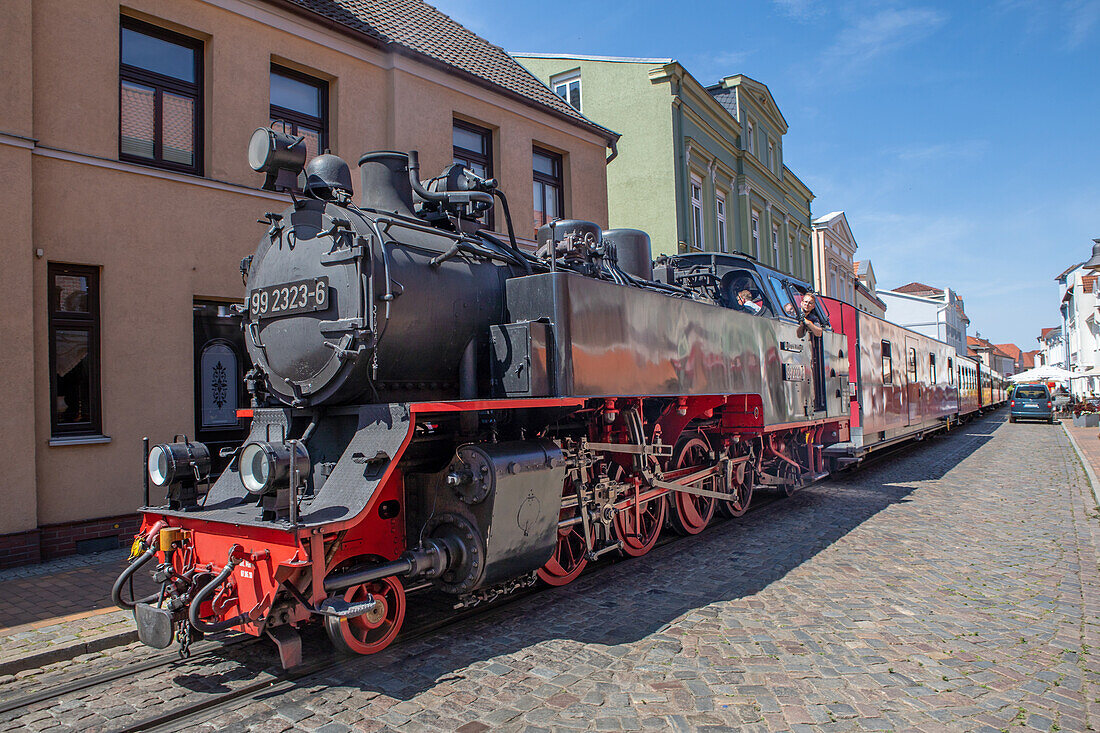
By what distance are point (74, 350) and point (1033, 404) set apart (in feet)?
103

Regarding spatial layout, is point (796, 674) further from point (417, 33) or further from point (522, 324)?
point (417, 33)

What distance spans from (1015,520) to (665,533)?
402 cm

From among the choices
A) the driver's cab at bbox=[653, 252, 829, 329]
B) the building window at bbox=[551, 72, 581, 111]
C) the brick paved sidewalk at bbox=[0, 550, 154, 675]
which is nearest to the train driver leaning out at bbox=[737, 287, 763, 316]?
the driver's cab at bbox=[653, 252, 829, 329]

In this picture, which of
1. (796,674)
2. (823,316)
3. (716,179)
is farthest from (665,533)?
(716,179)

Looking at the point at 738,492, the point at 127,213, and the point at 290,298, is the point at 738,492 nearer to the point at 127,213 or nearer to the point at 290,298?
the point at 290,298

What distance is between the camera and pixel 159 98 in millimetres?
7566

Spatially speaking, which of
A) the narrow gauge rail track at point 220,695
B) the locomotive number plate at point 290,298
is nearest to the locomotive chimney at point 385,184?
the locomotive number plate at point 290,298

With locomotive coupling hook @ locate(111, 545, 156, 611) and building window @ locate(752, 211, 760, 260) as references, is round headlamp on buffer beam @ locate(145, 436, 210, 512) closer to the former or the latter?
locomotive coupling hook @ locate(111, 545, 156, 611)

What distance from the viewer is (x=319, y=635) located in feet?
14.7

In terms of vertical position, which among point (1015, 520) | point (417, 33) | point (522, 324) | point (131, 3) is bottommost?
point (1015, 520)

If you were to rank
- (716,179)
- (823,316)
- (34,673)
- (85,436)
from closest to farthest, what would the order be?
(34,673) → (85,436) → (823,316) → (716,179)

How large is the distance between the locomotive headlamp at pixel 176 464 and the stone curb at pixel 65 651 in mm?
1054

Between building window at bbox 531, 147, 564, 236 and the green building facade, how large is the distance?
113 inches

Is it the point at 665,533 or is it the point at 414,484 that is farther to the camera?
the point at 665,533
